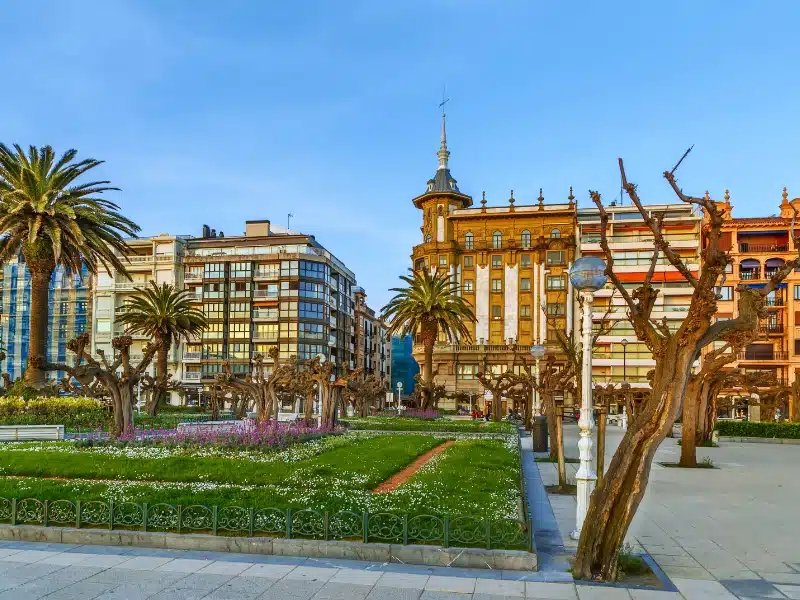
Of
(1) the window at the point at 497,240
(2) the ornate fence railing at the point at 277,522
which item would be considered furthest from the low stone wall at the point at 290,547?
(1) the window at the point at 497,240

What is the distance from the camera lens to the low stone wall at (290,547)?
10.5 meters

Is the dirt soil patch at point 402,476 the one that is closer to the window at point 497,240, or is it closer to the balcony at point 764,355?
the balcony at point 764,355

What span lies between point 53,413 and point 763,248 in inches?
2955

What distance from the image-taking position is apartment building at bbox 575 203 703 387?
85812 mm

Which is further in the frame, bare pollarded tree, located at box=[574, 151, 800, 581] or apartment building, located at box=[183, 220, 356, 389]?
apartment building, located at box=[183, 220, 356, 389]

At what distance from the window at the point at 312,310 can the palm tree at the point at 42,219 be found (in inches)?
2243

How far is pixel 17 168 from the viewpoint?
38562 mm

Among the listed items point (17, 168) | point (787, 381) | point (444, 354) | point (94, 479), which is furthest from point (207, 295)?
point (94, 479)

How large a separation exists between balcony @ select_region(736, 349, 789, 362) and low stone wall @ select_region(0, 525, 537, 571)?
7821 cm

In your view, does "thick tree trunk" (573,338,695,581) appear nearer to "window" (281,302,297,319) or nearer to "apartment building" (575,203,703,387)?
"apartment building" (575,203,703,387)

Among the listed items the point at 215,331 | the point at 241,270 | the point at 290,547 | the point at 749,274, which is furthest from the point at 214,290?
the point at 290,547

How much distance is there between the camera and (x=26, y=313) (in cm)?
10600

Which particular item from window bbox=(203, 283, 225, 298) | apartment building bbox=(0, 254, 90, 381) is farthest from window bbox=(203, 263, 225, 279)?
apartment building bbox=(0, 254, 90, 381)

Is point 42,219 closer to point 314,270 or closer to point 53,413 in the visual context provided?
point 53,413
